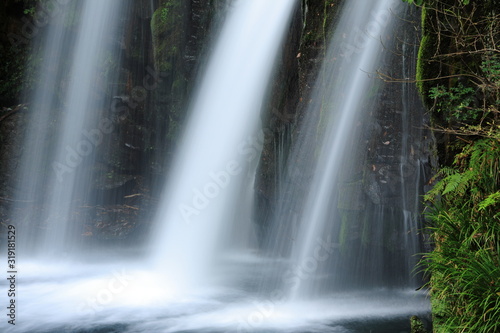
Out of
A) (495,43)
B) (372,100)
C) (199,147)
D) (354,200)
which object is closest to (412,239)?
(354,200)

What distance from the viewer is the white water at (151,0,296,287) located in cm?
1067

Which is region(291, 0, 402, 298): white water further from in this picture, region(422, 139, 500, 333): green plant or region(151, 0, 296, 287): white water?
region(422, 139, 500, 333): green plant

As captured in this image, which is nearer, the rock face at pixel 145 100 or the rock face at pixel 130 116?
the rock face at pixel 145 100

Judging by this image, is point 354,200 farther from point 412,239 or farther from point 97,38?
point 97,38

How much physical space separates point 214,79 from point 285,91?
2450 mm

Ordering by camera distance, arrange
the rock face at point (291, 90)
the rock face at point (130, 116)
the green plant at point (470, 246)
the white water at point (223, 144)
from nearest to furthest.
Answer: the green plant at point (470, 246) < the rock face at point (291, 90) < the white water at point (223, 144) < the rock face at point (130, 116)

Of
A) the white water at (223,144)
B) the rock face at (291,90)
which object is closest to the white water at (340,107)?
the rock face at (291,90)

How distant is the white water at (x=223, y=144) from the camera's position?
10.7 meters

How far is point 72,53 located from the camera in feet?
43.9

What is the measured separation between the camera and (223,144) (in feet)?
36.3

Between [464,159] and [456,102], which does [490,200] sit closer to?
A: [464,159]

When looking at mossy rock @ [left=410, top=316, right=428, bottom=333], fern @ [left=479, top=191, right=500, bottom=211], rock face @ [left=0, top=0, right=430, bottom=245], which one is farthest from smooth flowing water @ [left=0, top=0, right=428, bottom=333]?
fern @ [left=479, top=191, right=500, bottom=211]

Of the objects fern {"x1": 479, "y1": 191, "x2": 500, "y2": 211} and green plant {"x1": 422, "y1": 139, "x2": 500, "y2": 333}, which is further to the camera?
fern {"x1": 479, "y1": 191, "x2": 500, "y2": 211}

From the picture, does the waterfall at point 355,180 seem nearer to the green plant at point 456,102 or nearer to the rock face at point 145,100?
the green plant at point 456,102
